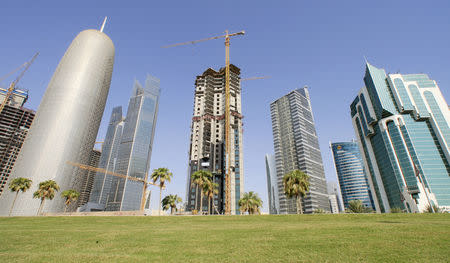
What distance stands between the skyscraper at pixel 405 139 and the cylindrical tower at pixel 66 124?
189675 millimetres

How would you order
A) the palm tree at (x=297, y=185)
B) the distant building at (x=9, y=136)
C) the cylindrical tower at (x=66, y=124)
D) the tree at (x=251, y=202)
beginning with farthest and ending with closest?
the distant building at (x=9, y=136), the cylindrical tower at (x=66, y=124), the tree at (x=251, y=202), the palm tree at (x=297, y=185)

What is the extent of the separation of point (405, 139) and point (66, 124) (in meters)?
205

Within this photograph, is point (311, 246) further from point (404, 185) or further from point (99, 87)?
point (99, 87)

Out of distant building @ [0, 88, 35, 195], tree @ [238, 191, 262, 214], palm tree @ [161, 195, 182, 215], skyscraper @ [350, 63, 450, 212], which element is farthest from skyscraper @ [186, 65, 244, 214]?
distant building @ [0, 88, 35, 195]

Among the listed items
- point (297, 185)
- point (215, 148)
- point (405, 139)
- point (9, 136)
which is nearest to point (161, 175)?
point (297, 185)

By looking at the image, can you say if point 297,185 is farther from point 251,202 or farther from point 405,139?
point 405,139

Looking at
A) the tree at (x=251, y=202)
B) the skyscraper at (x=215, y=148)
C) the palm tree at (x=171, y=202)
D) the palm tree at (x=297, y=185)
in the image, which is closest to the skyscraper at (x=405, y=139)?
the tree at (x=251, y=202)

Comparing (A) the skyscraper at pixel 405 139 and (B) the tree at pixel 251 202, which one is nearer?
(B) the tree at pixel 251 202

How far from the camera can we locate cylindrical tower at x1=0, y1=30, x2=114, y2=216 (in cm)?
12525

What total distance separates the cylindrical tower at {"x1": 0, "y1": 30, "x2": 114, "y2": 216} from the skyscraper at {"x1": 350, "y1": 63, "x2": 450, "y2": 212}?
189675 millimetres

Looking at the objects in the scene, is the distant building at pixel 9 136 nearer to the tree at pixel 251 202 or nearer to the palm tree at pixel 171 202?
the palm tree at pixel 171 202

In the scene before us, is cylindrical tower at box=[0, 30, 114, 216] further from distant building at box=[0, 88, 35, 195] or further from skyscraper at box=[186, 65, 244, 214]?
skyscraper at box=[186, 65, 244, 214]

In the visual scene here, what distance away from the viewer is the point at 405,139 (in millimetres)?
132500

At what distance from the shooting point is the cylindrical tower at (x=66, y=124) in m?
125
